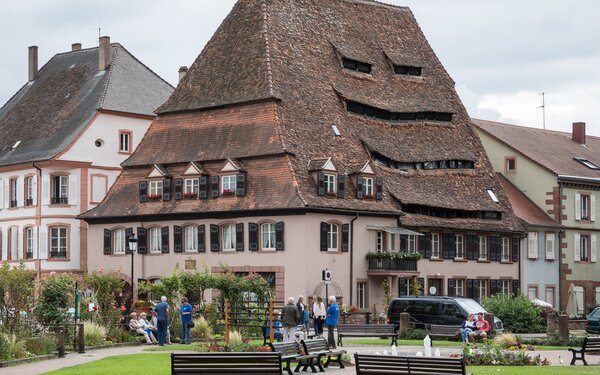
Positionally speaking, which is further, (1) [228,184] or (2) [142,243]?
(2) [142,243]

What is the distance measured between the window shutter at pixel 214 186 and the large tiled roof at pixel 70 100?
567 inches

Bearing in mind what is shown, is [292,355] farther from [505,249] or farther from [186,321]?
[505,249]

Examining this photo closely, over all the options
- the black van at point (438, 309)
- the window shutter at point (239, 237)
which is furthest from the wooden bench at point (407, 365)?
the window shutter at point (239, 237)

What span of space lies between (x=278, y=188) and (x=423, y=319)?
13.8 meters

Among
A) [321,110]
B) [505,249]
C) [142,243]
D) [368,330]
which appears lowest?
[368,330]

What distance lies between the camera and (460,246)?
76.1 meters

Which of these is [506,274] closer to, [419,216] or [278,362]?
[419,216]

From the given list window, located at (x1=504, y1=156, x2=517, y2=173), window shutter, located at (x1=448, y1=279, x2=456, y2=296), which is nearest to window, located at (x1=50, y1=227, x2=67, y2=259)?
window shutter, located at (x1=448, y1=279, x2=456, y2=296)

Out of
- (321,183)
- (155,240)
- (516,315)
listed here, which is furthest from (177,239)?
(516,315)

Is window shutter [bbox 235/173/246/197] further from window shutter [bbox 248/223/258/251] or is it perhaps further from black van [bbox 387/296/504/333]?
black van [bbox 387/296/504/333]

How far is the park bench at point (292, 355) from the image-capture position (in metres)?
32.6

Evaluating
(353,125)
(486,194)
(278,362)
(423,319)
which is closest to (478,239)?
(486,194)

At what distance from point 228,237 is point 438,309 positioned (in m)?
16.7

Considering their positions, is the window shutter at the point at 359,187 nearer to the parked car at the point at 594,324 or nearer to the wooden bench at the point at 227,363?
the parked car at the point at 594,324
